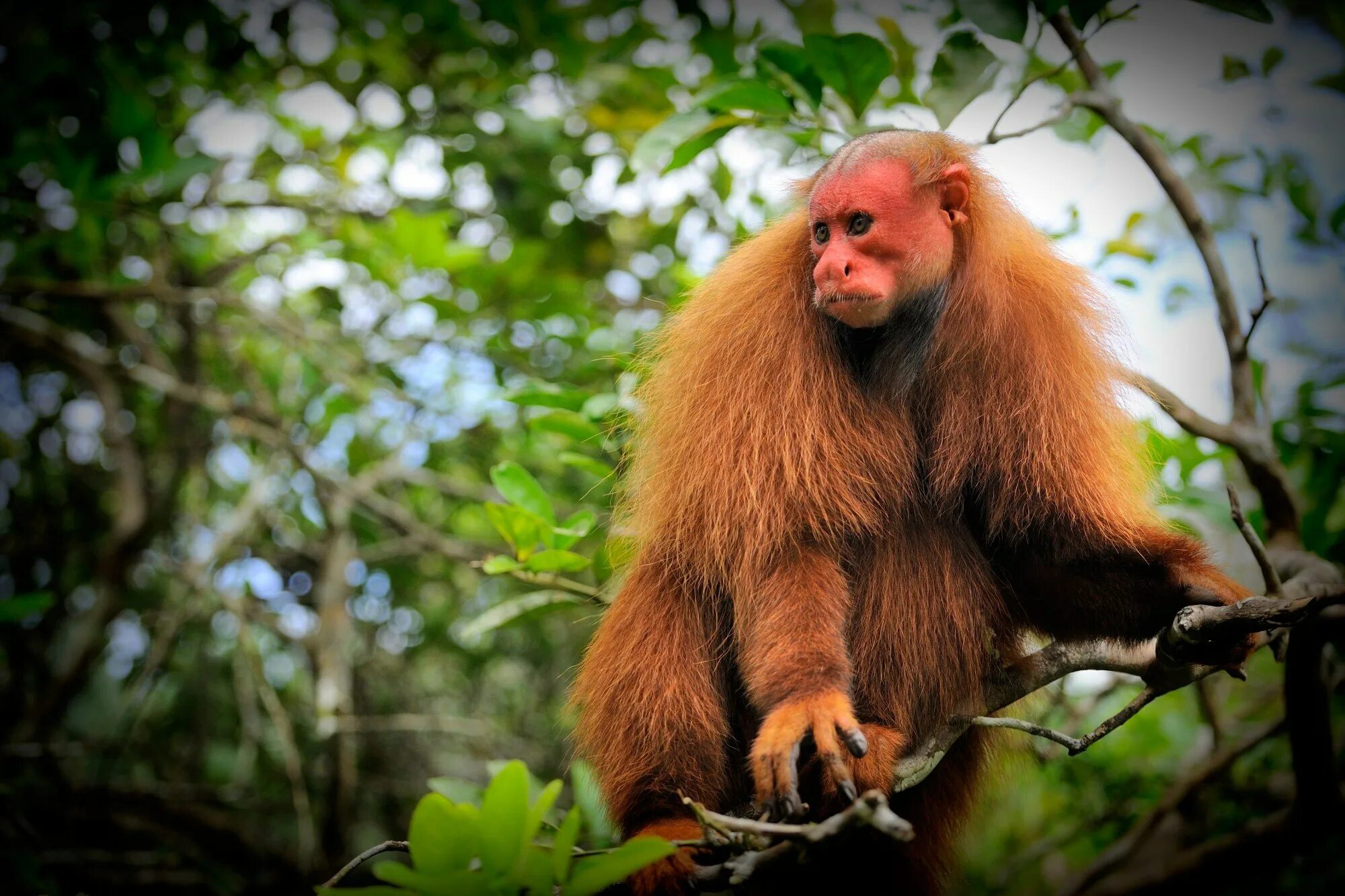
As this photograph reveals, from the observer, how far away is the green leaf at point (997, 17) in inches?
109

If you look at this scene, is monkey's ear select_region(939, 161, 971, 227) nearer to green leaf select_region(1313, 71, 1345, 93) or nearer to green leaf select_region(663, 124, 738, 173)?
green leaf select_region(663, 124, 738, 173)

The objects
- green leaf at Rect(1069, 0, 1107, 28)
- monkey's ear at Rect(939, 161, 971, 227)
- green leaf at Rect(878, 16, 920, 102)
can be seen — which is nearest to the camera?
monkey's ear at Rect(939, 161, 971, 227)

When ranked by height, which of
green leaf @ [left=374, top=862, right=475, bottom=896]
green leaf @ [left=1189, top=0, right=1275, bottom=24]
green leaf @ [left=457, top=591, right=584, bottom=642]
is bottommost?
green leaf @ [left=457, top=591, right=584, bottom=642]

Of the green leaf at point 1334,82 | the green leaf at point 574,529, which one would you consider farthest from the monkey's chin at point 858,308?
the green leaf at point 1334,82

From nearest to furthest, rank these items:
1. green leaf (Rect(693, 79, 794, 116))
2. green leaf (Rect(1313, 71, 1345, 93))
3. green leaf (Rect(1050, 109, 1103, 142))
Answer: green leaf (Rect(693, 79, 794, 116)) < green leaf (Rect(1313, 71, 1345, 93)) < green leaf (Rect(1050, 109, 1103, 142))

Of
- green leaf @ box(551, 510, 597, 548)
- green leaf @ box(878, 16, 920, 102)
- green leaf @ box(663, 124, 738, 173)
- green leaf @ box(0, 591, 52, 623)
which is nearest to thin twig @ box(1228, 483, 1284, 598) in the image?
green leaf @ box(551, 510, 597, 548)

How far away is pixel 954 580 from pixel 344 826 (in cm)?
356

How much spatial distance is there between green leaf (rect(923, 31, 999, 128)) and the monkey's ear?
421mm

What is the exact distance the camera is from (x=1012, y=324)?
8.27 ft

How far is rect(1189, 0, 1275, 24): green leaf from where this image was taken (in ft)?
8.62

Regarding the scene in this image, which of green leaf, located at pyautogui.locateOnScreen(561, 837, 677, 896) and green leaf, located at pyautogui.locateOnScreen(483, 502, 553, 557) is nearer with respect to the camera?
green leaf, located at pyautogui.locateOnScreen(561, 837, 677, 896)

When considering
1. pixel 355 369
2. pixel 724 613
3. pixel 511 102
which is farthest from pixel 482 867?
pixel 511 102

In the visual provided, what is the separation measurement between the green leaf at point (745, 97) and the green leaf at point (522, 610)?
1666 millimetres

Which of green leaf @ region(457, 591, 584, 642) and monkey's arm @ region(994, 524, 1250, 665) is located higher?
monkey's arm @ region(994, 524, 1250, 665)
